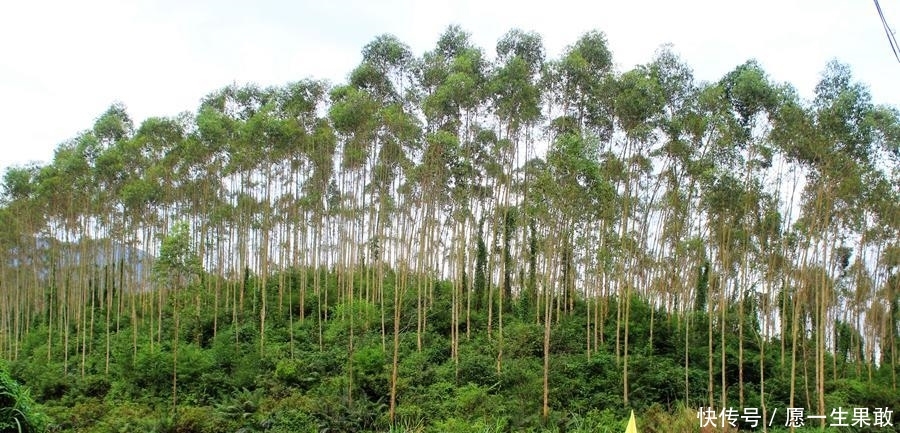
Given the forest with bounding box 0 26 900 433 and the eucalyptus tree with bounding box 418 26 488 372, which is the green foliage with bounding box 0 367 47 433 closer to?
the forest with bounding box 0 26 900 433

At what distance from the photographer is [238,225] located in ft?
82.0

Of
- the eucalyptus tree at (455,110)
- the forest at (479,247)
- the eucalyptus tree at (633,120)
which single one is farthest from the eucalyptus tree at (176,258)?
the eucalyptus tree at (633,120)

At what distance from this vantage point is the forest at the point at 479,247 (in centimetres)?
1526

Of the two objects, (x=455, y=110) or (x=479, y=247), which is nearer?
(x=455, y=110)

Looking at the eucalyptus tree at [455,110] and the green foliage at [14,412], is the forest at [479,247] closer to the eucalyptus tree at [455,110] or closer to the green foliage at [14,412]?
the eucalyptus tree at [455,110]

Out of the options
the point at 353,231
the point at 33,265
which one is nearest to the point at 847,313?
the point at 353,231

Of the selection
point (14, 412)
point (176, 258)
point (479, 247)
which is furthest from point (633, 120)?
point (14, 412)

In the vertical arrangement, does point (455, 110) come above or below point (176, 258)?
above

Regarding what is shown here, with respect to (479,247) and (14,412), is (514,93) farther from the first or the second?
(14,412)

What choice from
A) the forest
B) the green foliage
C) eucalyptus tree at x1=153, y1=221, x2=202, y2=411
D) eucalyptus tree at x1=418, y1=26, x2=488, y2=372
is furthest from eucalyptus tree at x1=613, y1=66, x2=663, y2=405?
the green foliage

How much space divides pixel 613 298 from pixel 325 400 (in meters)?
11.8

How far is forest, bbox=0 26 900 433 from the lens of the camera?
15.3m

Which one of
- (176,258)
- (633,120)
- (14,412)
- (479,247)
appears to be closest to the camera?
(14,412)

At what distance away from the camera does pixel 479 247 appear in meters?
22.8
